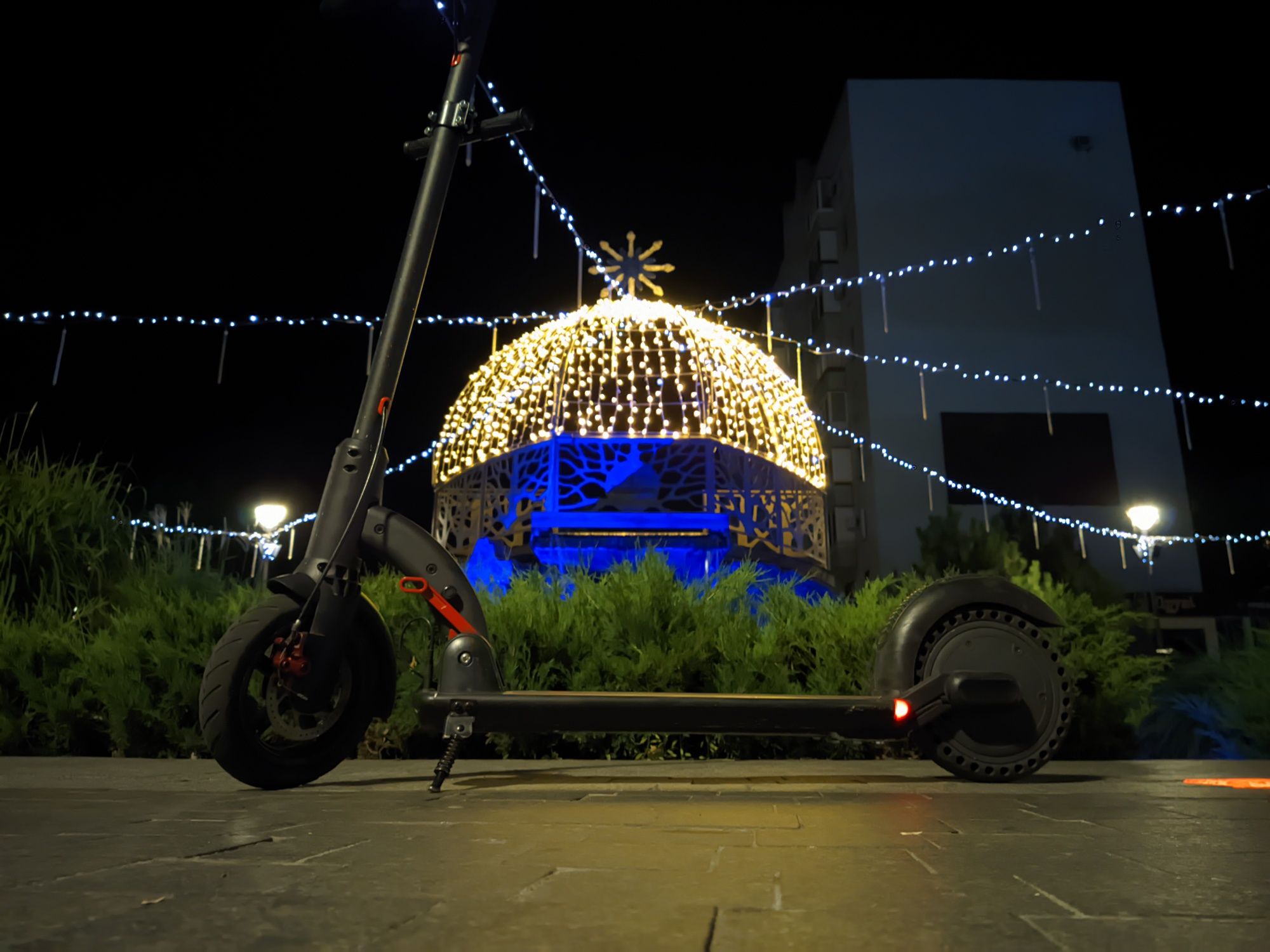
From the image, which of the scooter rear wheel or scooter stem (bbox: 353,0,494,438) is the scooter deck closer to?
the scooter rear wheel

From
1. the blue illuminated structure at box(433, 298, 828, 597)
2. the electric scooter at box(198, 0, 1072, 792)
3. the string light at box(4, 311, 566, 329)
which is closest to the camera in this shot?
the electric scooter at box(198, 0, 1072, 792)

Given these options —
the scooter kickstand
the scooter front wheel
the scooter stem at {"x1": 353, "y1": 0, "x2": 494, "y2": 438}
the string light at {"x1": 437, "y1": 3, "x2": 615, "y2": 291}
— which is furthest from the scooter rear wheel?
the string light at {"x1": 437, "y1": 3, "x2": 615, "y2": 291}

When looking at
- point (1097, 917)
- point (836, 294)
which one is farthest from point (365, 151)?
point (836, 294)

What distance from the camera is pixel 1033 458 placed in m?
20.8

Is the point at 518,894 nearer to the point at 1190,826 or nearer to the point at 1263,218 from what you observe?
the point at 1190,826

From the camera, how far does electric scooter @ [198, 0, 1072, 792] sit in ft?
10.6

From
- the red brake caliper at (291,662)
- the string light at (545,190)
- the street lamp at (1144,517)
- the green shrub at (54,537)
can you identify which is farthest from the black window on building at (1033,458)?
the red brake caliper at (291,662)

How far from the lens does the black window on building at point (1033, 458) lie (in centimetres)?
2069

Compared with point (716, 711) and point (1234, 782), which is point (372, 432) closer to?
point (716, 711)

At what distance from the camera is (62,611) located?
22.1ft

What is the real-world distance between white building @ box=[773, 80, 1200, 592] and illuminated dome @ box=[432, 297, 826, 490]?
10.6 m

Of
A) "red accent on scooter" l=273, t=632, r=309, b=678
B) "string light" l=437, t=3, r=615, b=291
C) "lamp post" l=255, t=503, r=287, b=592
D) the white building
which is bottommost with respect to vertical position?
"red accent on scooter" l=273, t=632, r=309, b=678

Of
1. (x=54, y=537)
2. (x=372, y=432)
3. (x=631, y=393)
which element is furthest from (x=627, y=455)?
(x=372, y=432)

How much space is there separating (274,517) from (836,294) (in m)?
16.4
